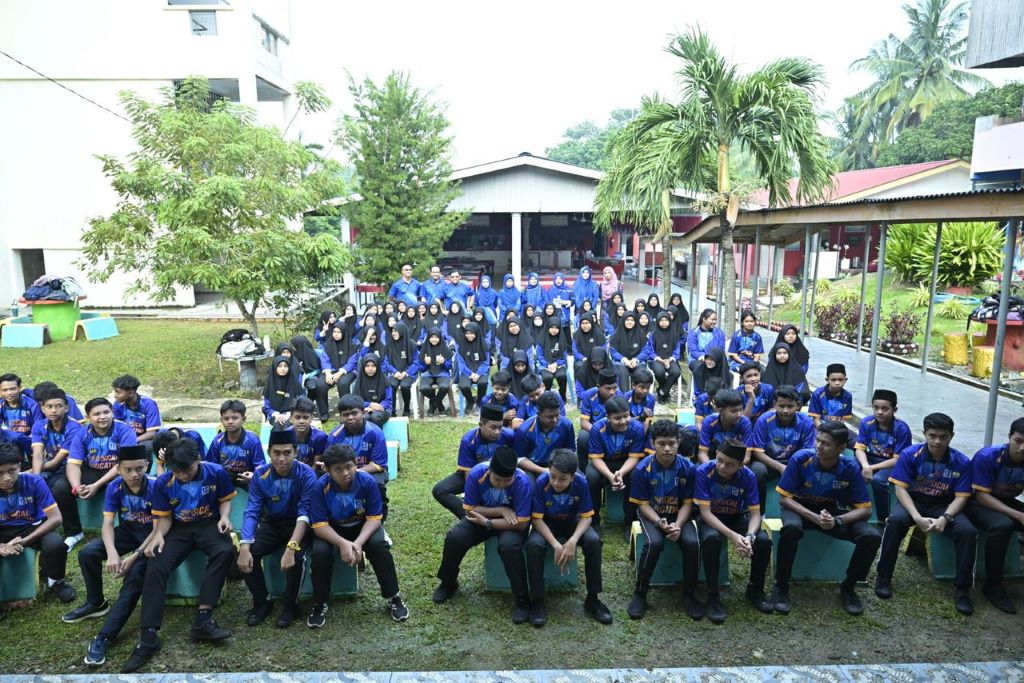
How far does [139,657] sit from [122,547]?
35.6 inches

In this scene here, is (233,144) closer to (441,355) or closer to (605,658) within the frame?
(441,355)

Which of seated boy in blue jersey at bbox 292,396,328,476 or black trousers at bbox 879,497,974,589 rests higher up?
seated boy in blue jersey at bbox 292,396,328,476

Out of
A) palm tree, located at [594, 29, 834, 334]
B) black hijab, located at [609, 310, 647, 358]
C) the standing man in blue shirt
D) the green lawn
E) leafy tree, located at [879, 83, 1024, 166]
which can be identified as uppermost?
leafy tree, located at [879, 83, 1024, 166]

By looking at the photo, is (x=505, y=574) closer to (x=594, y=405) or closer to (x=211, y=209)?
(x=594, y=405)

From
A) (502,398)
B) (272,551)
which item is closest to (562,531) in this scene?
(502,398)

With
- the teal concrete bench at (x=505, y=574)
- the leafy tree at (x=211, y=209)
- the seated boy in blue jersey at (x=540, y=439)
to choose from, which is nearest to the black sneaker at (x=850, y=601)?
the teal concrete bench at (x=505, y=574)

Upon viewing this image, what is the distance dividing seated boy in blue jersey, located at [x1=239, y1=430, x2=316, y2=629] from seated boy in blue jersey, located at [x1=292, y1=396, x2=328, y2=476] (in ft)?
2.90

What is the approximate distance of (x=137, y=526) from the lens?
16.4ft

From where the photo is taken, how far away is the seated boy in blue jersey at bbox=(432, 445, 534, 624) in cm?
488

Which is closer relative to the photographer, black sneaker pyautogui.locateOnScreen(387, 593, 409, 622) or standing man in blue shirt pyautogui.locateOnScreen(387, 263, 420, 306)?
black sneaker pyautogui.locateOnScreen(387, 593, 409, 622)

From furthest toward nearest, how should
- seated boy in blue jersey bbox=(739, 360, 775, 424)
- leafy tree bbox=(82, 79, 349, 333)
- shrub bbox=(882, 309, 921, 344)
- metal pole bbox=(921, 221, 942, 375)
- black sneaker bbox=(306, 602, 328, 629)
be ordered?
shrub bbox=(882, 309, 921, 344), leafy tree bbox=(82, 79, 349, 333), metal pole bbox=(921, 221, 942, 375), seated boy in blue jersey bbox=(739, 360, 775, 424), black sneaker bbox=(306, 602, 328, 629)

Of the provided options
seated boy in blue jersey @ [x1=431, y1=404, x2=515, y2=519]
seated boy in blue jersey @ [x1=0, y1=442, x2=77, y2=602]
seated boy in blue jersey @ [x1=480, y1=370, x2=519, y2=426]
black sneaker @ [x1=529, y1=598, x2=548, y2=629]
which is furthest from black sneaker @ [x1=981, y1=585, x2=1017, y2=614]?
seated boy in blue jersey @ [x1=0, y1=442, x2=77, y2=602]

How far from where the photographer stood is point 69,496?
235 inches

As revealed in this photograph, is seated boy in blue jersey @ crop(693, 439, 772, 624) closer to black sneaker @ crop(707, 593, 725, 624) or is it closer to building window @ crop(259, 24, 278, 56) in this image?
black sneaker @ crop(707, 593, 725, 624)
